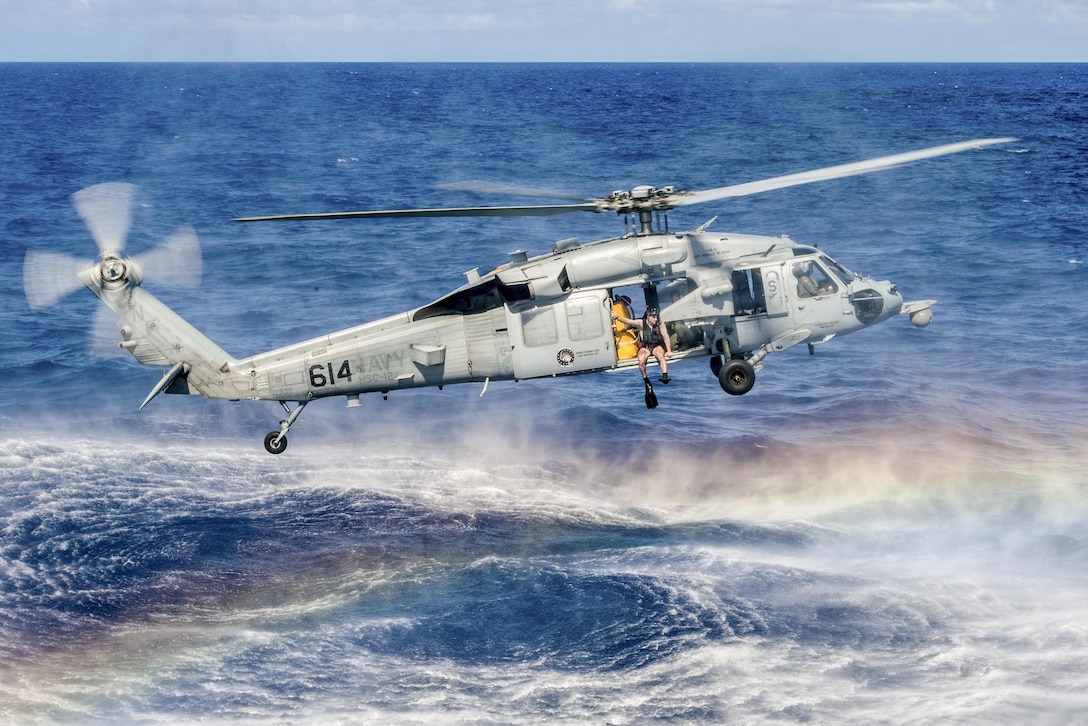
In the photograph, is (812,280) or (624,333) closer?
(624,333)

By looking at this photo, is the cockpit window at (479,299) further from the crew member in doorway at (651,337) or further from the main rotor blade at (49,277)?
the main rotor blade at (49,277)

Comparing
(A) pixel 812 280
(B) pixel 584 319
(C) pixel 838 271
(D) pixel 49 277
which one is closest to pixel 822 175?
(A) pixel 812 280

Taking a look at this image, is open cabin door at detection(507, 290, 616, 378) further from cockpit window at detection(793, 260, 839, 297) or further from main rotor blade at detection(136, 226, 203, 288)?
main rotor blade at detection(136, 226, 203, 288)

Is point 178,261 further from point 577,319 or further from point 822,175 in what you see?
point 822,175

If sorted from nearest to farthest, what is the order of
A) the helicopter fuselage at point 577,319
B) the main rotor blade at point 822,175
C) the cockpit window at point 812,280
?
the main rotor blade at point 822,175
the helicopter fuselage at point 577,319
the cockpit window at point 812,280

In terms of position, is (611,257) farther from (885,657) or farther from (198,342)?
(885,657)

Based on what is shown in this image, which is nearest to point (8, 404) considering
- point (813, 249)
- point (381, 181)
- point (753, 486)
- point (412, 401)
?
point (412, 401)

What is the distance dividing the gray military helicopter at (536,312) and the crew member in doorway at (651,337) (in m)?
0.23

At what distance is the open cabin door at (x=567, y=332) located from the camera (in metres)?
24.9

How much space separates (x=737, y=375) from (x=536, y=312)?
4.67 meters

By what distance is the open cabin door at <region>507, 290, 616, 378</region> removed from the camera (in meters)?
24.9

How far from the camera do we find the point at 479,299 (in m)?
25.2

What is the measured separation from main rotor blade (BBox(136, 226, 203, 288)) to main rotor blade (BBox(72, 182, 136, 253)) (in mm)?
800

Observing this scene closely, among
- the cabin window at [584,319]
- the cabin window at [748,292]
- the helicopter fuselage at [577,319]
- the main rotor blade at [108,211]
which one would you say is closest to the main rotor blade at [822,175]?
the helicopter fuselage at [577,319]
